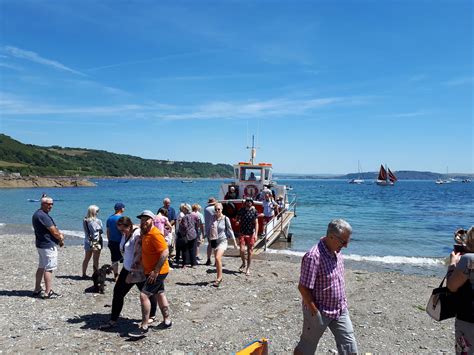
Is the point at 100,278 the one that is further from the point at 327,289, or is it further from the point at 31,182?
the point at 31,182

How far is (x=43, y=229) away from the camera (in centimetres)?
764

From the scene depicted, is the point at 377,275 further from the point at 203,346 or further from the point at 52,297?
the point at 52,297

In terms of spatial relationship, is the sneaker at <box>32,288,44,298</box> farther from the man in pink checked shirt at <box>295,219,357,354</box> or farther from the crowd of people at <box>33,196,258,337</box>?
the man in pink checked shirt at <box>295,219,357,354</box>

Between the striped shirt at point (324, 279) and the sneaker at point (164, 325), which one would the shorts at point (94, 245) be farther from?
the striped shirt at point (324, 279)

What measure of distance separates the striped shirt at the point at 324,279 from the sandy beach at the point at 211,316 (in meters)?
2.13

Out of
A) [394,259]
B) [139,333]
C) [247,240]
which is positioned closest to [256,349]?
[139,333]

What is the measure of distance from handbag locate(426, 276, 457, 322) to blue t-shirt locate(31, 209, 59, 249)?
6.58 m

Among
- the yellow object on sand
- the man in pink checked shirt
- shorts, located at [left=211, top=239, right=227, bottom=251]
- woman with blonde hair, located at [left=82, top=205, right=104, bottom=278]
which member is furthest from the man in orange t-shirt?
shorts, located at [left=211, top=239, right=227, bottom=251]

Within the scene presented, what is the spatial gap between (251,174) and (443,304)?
17.0m

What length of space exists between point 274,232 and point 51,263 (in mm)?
11568

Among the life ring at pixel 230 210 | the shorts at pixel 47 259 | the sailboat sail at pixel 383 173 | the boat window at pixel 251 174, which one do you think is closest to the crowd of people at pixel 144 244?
the shorts at pixel 47 259

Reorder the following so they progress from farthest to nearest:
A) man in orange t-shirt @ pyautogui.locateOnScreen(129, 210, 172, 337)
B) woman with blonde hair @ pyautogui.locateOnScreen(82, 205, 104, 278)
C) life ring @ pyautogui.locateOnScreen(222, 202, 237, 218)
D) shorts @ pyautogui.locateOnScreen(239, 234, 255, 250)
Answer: life ring @ pyautogui.locateOnScreen(222, 202, 237, 218)
shorts @ pyautogui.locateOnScreen(239, 234, 255, 250)
woman with blonde hair @ pyautogui.locateOnScreen(82, 205, 104, 278)
man in orange t-shirt @ pyautogui.locateOnScreen(129, 210, 172, 337)

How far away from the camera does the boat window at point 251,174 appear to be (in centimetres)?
2083

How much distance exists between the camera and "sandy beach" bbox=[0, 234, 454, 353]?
19.9ft
